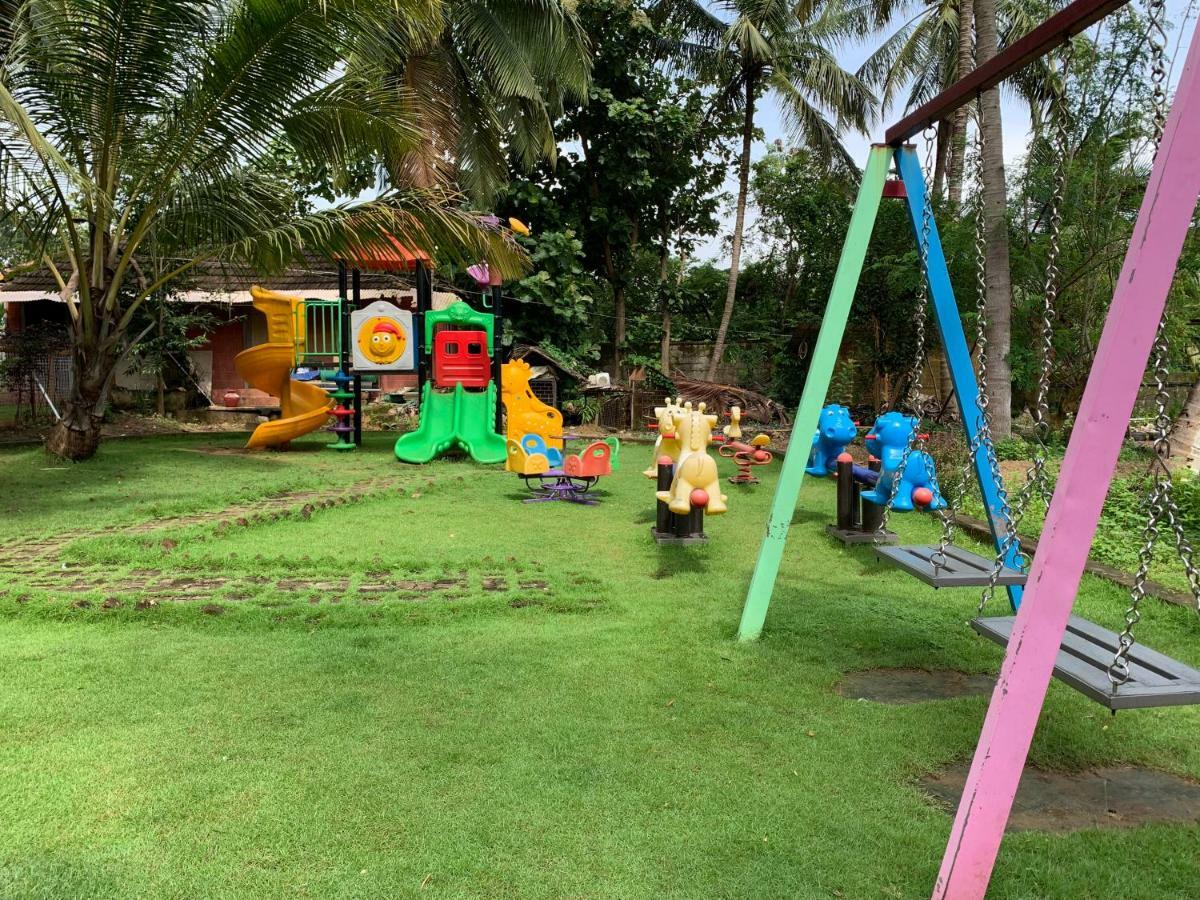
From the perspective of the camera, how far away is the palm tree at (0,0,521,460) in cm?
823

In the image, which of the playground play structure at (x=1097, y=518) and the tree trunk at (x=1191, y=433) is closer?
the playground play structure at (x=1097, y=518)

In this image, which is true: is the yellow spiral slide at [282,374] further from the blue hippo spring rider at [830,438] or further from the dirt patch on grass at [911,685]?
the dirt patch on grass at [911,685]

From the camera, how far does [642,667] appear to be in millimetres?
3977

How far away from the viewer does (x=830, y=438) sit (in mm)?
8023

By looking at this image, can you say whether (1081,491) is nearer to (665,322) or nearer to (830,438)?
(830,438)

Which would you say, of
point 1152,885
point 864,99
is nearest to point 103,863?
point 1152,885

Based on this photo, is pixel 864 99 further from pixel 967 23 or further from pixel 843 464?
pixel 843 464

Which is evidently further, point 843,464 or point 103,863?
point 843,464

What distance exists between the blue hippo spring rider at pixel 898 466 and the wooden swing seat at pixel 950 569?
1.14 m

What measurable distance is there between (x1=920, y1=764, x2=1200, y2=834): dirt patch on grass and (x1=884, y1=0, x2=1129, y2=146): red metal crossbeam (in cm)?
260

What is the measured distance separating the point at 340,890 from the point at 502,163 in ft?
53.7

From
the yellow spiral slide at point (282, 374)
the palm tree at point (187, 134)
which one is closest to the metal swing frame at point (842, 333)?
the palm tree at point (187, 134)

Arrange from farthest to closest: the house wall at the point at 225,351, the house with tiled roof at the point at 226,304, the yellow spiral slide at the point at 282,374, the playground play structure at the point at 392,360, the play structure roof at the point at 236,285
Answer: the house wall at the point at 225,351 < the house with tiled roof at the point at 226,304 < the play structure roof at the point at 236,285 < the yellow spiral slide at the point at 282,374 < the playground play structure at the point at 392,360

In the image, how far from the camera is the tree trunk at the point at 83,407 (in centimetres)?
1024
